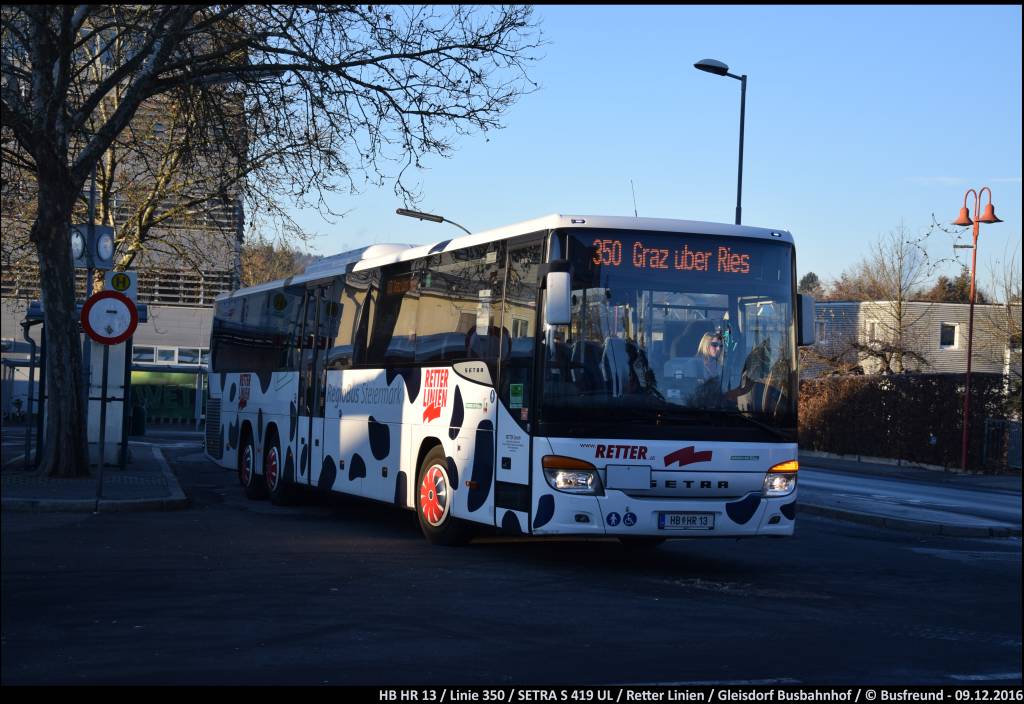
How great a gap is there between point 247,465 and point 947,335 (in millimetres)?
59148

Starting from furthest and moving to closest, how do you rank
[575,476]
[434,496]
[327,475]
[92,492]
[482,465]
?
1. [92,492]
2. [327,475]
3. [434,496]
4. [482,465]
5. [575,476]

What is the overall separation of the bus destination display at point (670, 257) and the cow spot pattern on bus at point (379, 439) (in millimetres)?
4381

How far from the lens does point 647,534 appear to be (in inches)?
465

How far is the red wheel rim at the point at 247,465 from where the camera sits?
20.6 meters

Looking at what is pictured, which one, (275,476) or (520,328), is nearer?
(520,328)

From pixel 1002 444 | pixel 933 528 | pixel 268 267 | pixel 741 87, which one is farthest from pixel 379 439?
pixel 268 267

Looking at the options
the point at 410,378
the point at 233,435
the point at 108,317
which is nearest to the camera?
the point at 410,378

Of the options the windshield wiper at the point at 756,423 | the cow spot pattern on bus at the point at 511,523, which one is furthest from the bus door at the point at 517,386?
the windshield wiper at the point at 756,423

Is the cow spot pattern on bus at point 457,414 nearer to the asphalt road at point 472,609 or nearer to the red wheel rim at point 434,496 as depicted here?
the red wheel rim at point 434,496

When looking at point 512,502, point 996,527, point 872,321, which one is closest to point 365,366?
point 512,502

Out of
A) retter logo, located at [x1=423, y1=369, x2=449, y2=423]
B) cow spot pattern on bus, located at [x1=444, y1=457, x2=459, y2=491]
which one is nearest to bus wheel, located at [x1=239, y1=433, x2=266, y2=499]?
retter logo, located at [x1=423, y1=369, x2=449, y2=423]

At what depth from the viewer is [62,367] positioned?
20484mm

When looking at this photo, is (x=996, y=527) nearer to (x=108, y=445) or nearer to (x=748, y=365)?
(x=748, y=365)

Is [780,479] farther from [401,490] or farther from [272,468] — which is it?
[272,468]
